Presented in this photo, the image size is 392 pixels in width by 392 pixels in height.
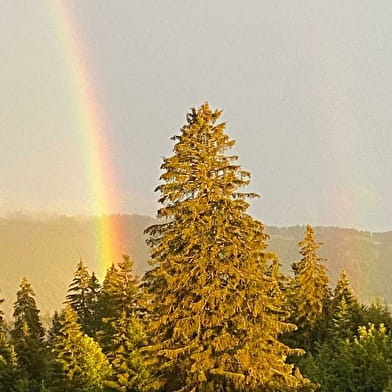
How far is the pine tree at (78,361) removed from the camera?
35750 millimetres

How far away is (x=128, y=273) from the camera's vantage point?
4175 cm

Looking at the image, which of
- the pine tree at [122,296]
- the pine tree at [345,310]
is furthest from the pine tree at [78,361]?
the pine tree at [345,310]

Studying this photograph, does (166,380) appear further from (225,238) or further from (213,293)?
(225,238)

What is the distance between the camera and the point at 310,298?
54.1 meters

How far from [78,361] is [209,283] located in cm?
2046

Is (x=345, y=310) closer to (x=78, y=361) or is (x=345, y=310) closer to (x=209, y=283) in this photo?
(x=78, y=361)

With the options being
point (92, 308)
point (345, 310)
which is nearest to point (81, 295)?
point (92, 308)

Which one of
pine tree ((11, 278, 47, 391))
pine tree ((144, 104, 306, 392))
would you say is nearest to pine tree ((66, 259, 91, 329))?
pine tree ((11, 278, 47, 391))

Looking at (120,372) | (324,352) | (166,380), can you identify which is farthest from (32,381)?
(166,380)

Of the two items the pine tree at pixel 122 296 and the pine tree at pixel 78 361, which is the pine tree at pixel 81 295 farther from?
the pine tree at pixel 78 361

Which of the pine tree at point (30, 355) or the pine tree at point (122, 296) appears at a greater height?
the pine tree at point (122, 296)

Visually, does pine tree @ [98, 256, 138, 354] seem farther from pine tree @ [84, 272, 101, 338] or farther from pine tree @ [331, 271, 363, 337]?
pine tree @ [331, 271, 363, 337]

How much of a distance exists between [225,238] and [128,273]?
2301 centimetres

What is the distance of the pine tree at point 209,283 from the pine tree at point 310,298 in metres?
34.2
